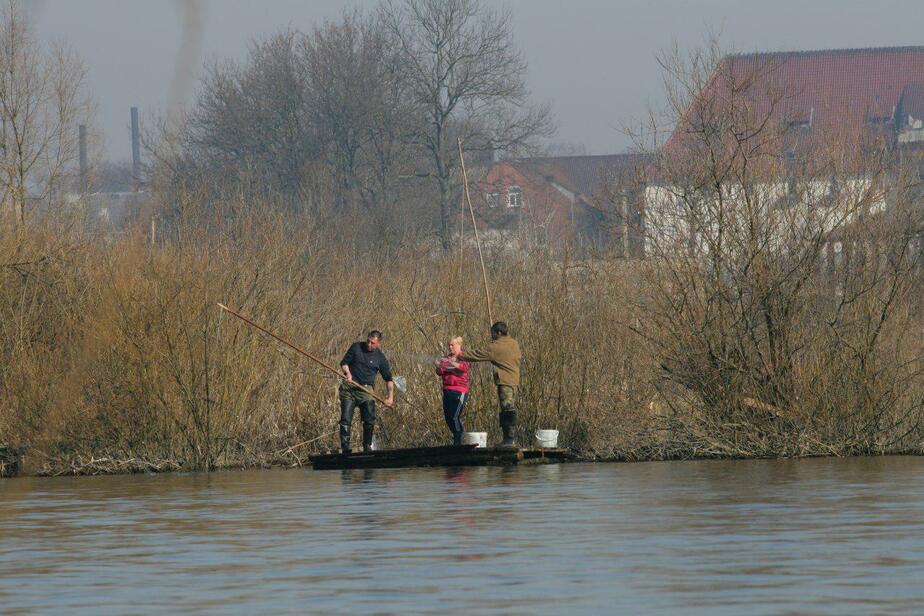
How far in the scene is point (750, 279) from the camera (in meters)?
21.4

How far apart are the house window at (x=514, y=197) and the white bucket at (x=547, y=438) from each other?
34.5 meters

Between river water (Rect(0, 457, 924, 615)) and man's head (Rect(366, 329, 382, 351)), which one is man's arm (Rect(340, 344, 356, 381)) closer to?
man's head (Rect(366, 329, 382, 351))

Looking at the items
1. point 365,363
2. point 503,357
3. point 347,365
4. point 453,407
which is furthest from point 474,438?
point 347,365

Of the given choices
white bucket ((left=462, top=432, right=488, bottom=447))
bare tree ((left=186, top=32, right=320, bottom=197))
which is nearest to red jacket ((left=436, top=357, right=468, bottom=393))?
white bucket ((left=462, top=432, right=488, bottom=447))

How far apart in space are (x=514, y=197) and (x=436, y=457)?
3763 cm

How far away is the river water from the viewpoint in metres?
9.88

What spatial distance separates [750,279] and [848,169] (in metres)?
1.83

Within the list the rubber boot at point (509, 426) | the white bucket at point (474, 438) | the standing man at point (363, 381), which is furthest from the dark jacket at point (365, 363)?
the rubber boot at point (509, 426)

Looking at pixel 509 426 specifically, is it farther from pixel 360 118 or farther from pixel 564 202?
pixel 564 202

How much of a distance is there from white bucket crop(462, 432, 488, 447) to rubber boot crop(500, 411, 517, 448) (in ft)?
0.81

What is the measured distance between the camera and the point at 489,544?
1256cm

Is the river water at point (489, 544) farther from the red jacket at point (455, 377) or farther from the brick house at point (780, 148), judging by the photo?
the brick house at point (780, 148)

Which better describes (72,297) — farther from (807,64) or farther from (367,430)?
(807,64)

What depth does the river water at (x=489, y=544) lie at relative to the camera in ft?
32.4
